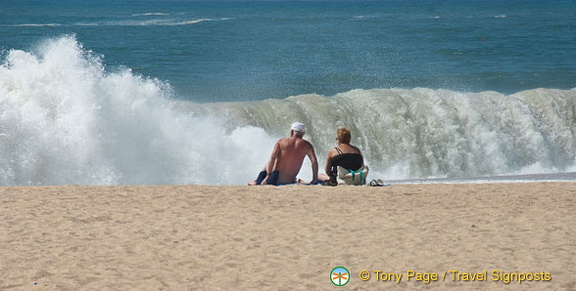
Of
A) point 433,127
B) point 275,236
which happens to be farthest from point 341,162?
point 433,127

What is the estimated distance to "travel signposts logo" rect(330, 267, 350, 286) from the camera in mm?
6078

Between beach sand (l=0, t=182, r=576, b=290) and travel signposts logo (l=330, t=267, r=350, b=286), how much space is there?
5 centimetres

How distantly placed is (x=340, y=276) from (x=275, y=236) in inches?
43.1

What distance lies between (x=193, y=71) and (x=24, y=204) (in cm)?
2273

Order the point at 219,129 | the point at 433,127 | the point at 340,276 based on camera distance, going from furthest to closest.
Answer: the point at 433,127 → the point at 219,129 → the point at 340,276

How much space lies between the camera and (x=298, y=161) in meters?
9.88

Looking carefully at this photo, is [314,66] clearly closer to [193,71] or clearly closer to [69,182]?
[193,71]

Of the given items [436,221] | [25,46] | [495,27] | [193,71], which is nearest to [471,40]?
[495,27]

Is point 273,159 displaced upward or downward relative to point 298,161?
upward

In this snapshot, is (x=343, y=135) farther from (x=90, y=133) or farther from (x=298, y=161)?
(x=90, y=133)

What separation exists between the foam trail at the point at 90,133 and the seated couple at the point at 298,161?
3.38 metres

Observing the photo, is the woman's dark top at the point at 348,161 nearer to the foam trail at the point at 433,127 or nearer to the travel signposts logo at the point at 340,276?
the travel signposts logo at the point at 340,276

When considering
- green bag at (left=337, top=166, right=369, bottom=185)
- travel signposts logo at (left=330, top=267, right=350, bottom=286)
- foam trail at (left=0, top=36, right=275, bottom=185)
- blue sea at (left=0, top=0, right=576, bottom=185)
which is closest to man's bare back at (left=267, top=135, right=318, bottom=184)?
green bag at (left=337, top=166, right=369, bottom=185)

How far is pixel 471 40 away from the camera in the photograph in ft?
142
